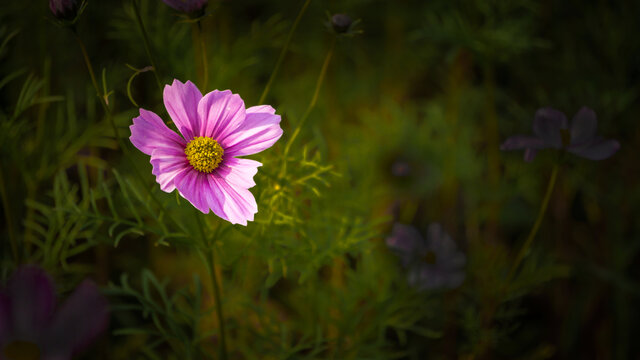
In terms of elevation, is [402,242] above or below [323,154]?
below

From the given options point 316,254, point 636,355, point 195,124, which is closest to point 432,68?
point 636,355

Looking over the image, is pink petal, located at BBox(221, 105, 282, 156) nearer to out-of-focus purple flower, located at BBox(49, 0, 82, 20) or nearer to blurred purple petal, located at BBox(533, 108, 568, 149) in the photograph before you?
out-of-focus purple flower, located at BBox(49, 0, 82, 20)

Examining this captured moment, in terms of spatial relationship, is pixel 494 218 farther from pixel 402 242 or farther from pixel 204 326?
pixel 204 326

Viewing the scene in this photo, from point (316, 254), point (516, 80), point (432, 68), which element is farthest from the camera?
point (432, 68)

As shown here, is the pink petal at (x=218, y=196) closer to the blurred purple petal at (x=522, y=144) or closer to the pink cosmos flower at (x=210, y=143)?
the pink cosmos flower at (x=210, y=143)

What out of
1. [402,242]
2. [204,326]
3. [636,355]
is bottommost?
[636,355]

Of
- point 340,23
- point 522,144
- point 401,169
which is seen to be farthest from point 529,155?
point 401,169

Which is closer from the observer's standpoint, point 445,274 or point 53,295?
point 53,295

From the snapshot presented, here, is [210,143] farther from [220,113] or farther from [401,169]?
[401,169]

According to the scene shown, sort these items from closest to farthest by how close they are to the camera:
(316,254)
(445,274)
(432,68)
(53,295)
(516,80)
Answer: (53,295)
(316,254)
(445,274)
(516,80)
(432,68)
